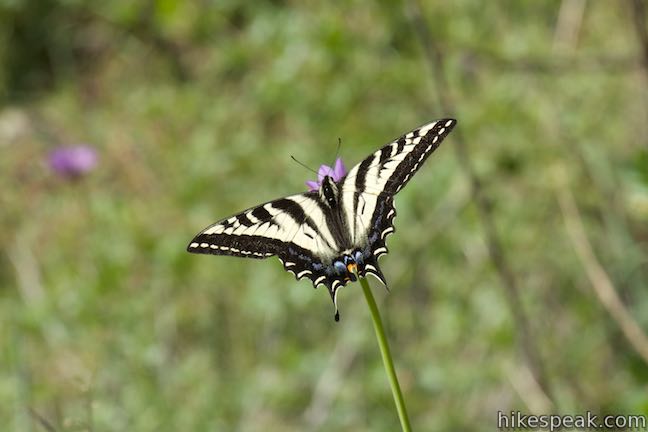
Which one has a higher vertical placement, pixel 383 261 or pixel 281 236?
pixel 383 261

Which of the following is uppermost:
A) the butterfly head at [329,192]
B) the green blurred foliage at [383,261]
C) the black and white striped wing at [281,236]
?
the green blurred foliage at [383,261]

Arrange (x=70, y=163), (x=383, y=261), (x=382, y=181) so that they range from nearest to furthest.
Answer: (x=382, y=181) → (x=383, y=261) → (x=70, y=163)

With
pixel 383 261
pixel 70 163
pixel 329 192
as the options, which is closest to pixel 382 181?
pixel 329 192

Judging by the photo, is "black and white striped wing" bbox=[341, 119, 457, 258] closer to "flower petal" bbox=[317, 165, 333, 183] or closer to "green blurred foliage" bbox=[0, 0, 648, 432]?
"flower petal" bbox=[317, 165, 333, 183]

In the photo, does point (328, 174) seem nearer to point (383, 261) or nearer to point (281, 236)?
point (281, 236)

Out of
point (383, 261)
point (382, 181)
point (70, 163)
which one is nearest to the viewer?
point (382, 181)

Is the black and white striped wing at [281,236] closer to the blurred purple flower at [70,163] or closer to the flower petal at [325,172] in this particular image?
the flower petal at [325,172]

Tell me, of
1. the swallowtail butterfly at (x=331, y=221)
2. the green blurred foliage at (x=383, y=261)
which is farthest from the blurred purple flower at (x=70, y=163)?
the swallowtail butterfly at (x=331, y=221)

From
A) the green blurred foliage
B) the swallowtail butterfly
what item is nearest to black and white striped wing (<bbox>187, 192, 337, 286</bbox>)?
the swallowtail butterfly

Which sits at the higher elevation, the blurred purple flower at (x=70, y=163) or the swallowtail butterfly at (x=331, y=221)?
the blurred purple flower at (x=70, y=163)
